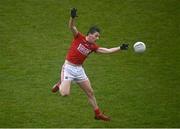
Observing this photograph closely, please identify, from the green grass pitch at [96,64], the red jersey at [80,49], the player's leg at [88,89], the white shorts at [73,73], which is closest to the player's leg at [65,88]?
the white shorts at [73,73]

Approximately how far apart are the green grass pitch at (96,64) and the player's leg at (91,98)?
318 mm

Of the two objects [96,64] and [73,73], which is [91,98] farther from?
[96,64]

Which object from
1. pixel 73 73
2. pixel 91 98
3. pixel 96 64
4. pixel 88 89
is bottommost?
pixel 91 98

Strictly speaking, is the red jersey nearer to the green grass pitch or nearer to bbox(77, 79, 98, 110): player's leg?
bbox(77, 79, 98, 110): player's leg

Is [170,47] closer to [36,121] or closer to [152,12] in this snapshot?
[152,12]

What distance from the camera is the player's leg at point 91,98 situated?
14.6m

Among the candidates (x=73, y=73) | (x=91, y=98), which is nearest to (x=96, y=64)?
(x=91, y=98)

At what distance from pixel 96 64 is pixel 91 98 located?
353 cm

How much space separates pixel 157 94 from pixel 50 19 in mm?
5483

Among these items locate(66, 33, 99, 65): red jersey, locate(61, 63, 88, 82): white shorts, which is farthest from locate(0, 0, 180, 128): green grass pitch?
locate(66, 33, 99, 65): red jersey

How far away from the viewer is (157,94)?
16719mm

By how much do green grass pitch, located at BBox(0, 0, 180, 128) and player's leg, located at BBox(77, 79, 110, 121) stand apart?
1.04 ft

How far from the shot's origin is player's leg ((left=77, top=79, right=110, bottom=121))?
14625mm

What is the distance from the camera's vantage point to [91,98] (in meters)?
14.8
